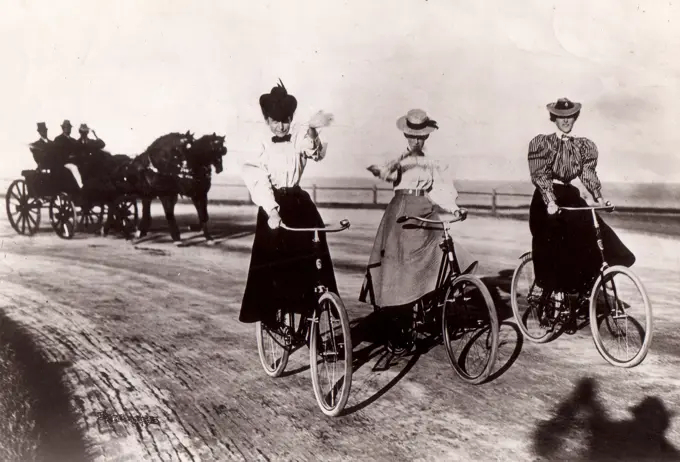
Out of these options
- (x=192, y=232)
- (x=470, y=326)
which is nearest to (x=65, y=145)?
(x=192, y=232)

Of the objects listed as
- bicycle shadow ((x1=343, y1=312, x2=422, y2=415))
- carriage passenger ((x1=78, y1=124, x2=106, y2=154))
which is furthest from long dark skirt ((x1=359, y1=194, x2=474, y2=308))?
carriage passenger ((x1=78, y1=124, x2=106, y2=154))

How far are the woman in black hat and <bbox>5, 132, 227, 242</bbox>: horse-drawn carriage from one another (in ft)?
7.58

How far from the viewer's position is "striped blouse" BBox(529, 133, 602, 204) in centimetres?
420

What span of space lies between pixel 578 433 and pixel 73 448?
248 cm

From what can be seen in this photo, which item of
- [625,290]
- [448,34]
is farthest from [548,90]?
[625,290]

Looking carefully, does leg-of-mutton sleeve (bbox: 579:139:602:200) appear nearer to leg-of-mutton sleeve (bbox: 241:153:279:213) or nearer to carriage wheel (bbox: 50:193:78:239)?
leg-of-mutton sleeve (bbox: 241:153:279:213)

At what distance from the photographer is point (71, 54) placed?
4.60 metres

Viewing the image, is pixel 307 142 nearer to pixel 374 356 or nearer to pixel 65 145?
pixel 374 356

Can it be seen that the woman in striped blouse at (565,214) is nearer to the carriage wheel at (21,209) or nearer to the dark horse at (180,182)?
the dark horse at (180,182)

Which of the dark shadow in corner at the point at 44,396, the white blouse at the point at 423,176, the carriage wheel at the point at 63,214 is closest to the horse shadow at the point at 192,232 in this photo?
the carriage wheel at the point at 63,214

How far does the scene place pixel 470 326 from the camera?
3600mm

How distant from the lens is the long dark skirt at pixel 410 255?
384 centimetres

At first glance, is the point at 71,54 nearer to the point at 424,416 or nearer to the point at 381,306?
the point at 381,306

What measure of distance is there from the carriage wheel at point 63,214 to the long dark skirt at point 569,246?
5878 mm
